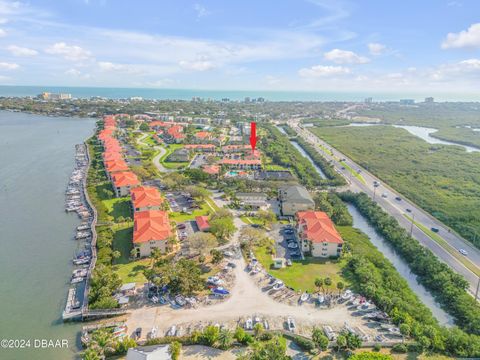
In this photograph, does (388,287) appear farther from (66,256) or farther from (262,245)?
(66,256)

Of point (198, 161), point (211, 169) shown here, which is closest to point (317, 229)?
point (211, 169)

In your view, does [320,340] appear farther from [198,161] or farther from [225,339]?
[198,161]

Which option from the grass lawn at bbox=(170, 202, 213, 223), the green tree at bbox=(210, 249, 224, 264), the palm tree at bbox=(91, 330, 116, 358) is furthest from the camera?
the grass lawn at bbox=(170, 202, 213, 223)

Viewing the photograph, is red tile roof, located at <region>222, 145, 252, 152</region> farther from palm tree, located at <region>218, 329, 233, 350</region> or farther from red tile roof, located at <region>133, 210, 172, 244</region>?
palm tree, located at <region>218, 329, 233, 350</region>

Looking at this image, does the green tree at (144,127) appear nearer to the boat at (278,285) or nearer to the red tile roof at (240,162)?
the red tile roof at (240,162)

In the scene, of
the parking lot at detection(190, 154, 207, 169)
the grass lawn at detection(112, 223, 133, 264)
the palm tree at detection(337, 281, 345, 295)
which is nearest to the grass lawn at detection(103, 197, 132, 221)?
the grass lawn at detection(112, 223, 133, 264)

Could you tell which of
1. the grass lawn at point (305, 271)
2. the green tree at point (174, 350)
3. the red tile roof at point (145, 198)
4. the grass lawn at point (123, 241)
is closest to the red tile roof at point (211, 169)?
the red tile roof at point (145, 198)
